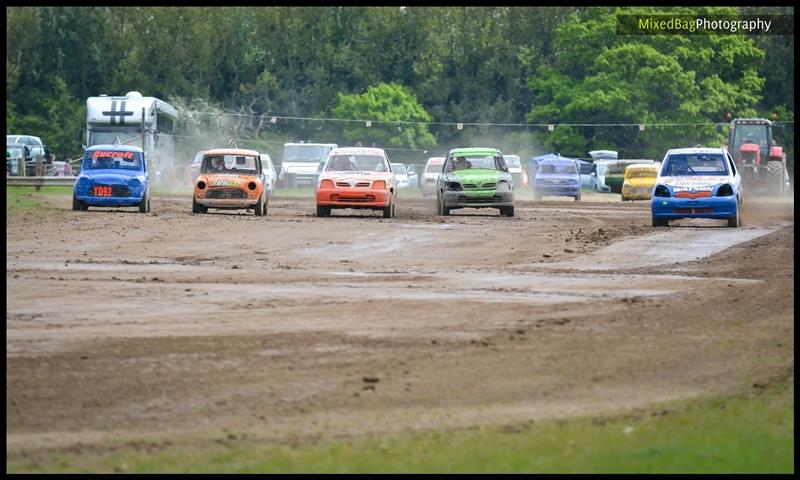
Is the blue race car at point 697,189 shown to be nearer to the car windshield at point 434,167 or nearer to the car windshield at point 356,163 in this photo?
the car windshield at point 356,163

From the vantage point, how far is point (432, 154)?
85812 millimetres

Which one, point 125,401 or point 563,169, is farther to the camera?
point 563,169

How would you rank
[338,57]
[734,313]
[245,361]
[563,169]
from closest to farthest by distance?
1. [245,361]
2. [734,313]
3. [563,169]
4. [338,57]

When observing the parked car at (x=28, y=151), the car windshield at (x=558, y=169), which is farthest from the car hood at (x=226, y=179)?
the parked car at (x=28, y=151)

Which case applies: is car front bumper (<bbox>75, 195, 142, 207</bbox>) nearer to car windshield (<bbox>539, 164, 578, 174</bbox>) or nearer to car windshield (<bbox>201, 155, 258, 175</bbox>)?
car windshield (<bbox>201, 155, 258, 175</bbox>)

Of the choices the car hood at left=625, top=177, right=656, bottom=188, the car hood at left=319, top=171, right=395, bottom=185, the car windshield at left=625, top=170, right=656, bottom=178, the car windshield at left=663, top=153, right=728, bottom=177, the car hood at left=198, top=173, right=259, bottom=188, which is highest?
the car windshield at left=663, top=153, right=728, bottom=177

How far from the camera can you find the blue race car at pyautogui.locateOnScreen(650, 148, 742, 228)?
98.4ft

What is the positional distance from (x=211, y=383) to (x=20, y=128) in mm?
76046

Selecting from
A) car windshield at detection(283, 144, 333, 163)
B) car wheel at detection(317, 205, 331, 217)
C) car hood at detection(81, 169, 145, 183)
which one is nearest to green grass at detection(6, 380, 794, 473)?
car wheel at detection(317, 205, 331, 217)

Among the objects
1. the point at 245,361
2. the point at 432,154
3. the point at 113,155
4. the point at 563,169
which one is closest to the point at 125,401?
the point at 245,361

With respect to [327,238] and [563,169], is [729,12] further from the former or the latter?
[327,238]

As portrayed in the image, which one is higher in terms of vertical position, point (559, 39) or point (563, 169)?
point (559, 39)

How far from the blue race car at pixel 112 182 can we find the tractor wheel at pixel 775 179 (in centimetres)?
2879

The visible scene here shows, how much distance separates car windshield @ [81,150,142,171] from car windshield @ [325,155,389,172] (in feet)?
15.0
